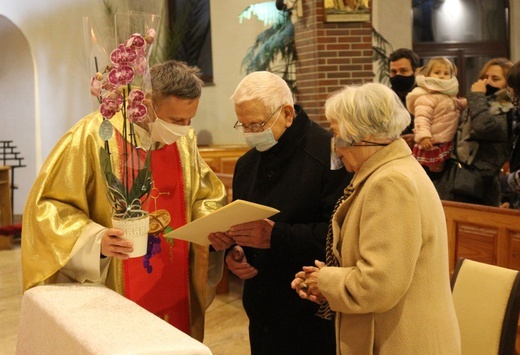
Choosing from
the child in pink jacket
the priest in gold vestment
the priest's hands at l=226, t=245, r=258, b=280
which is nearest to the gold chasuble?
the priest in gold vestment

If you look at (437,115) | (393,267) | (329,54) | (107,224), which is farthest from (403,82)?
(393,267)

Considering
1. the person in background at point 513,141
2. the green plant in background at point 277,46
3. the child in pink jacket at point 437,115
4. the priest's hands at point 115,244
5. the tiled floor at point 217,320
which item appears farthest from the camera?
the green plant in background at point 277,46

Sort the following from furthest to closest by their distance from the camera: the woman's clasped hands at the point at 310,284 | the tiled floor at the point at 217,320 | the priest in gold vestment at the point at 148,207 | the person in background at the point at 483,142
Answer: the tiled floor at the point at 217,320
the person in background at the point at 483,142
the priest in gold vestment at the point at 148,207
the woman's clasped hands at the point at 310,284

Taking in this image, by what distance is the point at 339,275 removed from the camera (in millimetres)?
2047

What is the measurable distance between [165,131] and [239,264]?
55 centimetres

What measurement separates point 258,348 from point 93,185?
2.75ft

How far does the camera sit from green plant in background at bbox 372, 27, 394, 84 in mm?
8180

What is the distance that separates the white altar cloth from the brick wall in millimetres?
5956

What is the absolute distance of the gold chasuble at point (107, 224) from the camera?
2.40m

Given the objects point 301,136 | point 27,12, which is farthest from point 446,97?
point 27,12

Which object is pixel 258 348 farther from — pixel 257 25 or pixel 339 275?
pixel 257 25

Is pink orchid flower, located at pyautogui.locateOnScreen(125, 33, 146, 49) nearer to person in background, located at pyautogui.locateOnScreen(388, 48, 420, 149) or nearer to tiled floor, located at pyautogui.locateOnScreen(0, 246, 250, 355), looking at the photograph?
tiled floor, located at pyautogui.locateOnScreen(0, 246, 250, 355)

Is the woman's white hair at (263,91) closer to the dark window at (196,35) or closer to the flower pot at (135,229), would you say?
the flower pot at (135,229)

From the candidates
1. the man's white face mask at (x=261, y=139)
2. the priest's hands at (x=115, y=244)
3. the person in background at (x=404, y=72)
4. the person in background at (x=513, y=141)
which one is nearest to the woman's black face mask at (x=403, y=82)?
the person in background at (x=404, y=72)
